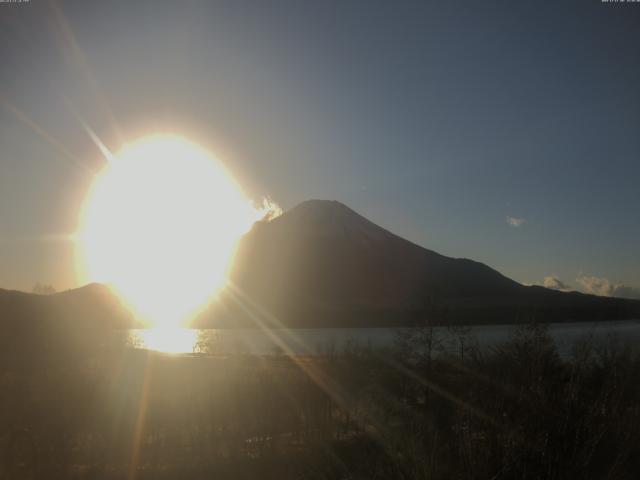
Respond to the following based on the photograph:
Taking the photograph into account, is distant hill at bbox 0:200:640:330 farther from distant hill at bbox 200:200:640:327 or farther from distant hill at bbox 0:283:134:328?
distant hill at bbox 0:283:134:328

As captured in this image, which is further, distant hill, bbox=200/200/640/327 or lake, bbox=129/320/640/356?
distant hill, bbox=200/200/640/327

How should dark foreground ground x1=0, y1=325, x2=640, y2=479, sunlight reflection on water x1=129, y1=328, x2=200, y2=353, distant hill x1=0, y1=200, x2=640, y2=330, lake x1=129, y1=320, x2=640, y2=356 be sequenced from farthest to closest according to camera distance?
distant hill x1=0, y1=200, x2=640, y2=330 → sunlight reflection on water x1=129, y1=328, x2=200, y2=353 → lake x1=129, y1=320, x2=640, y2=356 → dark foreground ground x1=0, y1=325, x2=640, y2=479

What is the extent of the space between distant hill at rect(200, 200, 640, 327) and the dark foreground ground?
104 meters

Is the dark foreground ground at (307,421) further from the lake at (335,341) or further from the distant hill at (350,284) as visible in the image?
the distant hill at (350,284)

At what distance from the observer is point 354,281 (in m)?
162

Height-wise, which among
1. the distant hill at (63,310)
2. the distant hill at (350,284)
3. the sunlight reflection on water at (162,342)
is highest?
the distant hill at (350,284)

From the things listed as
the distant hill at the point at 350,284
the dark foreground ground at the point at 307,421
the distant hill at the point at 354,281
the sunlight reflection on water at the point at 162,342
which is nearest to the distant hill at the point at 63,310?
the sunlight reflection on water at the point at 162,342

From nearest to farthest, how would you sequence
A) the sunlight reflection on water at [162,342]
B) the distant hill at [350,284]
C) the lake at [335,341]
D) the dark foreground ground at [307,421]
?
the dark foreground ground at [307,421] → the lake at [335,341] → the sunlight reflection on water at [162,342] → the distant hill at [350,284]

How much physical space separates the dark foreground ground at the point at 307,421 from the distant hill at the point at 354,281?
10433 centimetres

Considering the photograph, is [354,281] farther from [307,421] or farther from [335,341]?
[307,421]

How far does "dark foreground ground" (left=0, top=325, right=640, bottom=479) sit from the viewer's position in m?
4.12

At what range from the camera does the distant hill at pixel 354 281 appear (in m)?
135

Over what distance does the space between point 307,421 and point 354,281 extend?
147918 mm

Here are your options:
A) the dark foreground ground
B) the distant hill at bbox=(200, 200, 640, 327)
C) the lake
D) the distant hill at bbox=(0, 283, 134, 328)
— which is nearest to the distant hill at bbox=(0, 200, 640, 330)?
the distant hill at bbox=(200, 200, 640, 327)
